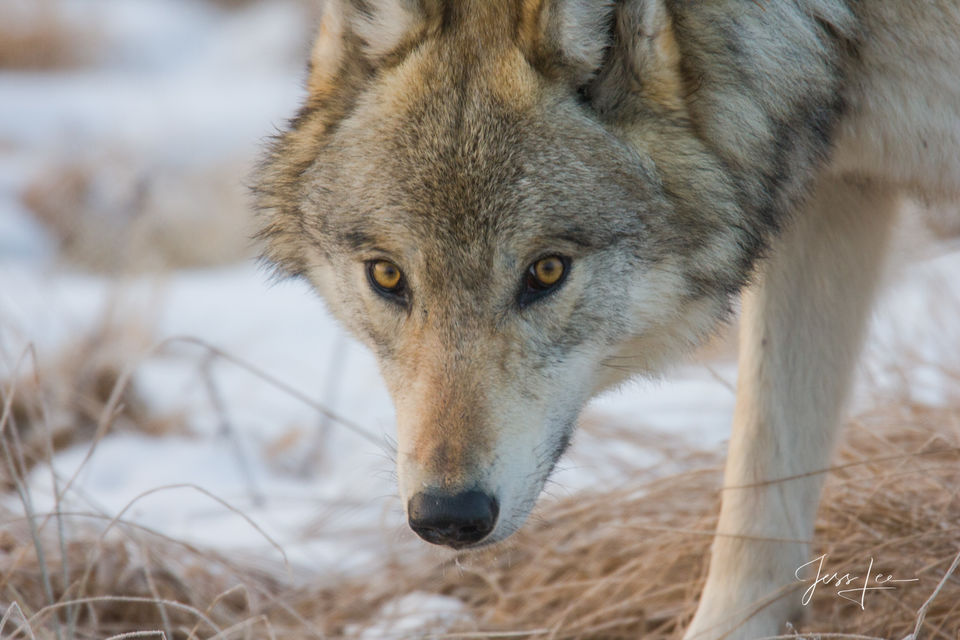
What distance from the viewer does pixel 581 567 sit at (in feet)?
10.3

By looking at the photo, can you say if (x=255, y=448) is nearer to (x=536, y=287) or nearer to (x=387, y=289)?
(x=387, y=289)

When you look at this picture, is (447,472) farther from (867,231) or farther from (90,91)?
(90,91)

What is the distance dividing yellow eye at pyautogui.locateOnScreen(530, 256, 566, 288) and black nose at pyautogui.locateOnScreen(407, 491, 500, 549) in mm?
484

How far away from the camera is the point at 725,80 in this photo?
7.43ft

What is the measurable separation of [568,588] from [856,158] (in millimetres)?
1530

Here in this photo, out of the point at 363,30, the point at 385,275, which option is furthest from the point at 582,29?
the point at 385,275

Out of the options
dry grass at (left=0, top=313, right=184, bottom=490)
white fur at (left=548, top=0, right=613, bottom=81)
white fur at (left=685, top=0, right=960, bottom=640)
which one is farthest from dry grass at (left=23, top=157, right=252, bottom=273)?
white fur at (left=548, top=0, right=613, bottom=81)

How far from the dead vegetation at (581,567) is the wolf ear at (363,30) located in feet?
4.11

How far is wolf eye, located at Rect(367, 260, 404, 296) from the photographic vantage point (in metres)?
2.28

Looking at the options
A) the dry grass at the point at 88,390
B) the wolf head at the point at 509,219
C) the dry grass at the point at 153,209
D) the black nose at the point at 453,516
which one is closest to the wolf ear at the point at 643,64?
the wolf head at the point at 509,219

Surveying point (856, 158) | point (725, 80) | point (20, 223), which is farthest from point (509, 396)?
point (20, 223)
